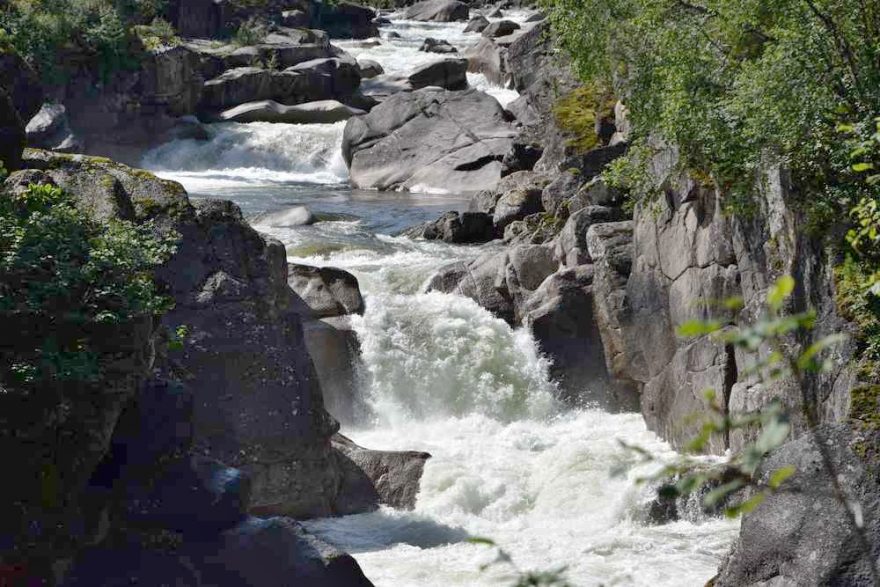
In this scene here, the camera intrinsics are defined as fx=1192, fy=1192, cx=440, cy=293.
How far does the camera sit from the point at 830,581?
7980 mm

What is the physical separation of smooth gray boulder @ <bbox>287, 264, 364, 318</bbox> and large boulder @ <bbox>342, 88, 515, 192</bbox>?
11.4 meters

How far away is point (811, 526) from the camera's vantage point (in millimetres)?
8266

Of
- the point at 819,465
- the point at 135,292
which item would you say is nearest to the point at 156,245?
the point at 135,292

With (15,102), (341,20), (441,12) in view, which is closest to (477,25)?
(441,12)

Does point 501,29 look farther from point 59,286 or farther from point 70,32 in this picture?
point 59,286

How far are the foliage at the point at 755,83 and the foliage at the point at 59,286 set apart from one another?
17.8ft

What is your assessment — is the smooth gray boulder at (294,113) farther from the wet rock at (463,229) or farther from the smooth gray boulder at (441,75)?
the wet rock at (463,229)

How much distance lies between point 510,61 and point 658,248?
19.0 metres

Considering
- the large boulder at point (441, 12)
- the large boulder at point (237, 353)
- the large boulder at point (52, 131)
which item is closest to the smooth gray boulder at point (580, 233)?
the large boulder at point (237, 353)

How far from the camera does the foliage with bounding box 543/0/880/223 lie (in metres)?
10.1

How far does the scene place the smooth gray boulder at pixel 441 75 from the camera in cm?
Result: 3778

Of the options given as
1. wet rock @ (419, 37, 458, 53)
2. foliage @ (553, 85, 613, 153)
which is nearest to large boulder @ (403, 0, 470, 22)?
wet rock @ (419, 37, 458, 53)

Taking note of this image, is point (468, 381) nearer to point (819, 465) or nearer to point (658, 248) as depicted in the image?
point (658, 248)

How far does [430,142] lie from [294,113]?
6307 mm
